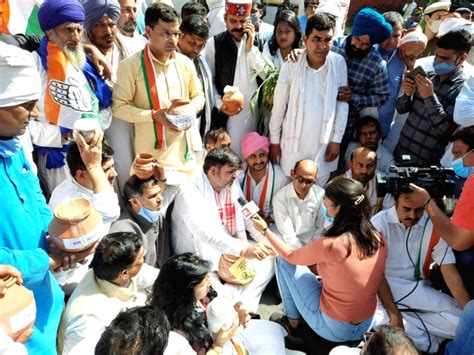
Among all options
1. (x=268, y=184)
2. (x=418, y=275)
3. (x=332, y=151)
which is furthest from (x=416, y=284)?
(x=268, y=184)

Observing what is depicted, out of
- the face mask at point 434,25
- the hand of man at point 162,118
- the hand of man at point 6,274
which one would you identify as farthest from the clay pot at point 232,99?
the face mask at point 434,25

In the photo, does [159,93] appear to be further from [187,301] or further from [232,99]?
[187,301]

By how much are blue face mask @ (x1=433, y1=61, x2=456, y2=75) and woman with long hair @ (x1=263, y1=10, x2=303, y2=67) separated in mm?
1234

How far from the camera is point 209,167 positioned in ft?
10.7

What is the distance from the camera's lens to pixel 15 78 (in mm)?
1637

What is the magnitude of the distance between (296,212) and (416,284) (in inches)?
42.3

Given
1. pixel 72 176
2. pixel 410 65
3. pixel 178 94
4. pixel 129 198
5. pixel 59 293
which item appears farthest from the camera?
pixel 410 65

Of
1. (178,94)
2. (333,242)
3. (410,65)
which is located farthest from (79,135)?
(410,65)

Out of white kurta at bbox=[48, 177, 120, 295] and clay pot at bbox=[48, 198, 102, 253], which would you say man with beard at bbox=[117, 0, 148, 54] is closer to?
white kurta at bbox=[48, 177, 120, 295]

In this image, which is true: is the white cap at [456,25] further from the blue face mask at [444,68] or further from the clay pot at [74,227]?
the clay pot at [74,227]

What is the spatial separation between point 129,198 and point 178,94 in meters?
0.86

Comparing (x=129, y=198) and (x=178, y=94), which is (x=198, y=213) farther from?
(x=178, y=94)

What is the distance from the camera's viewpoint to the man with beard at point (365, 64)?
142 inches

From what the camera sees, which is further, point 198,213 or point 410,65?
point 410,65
